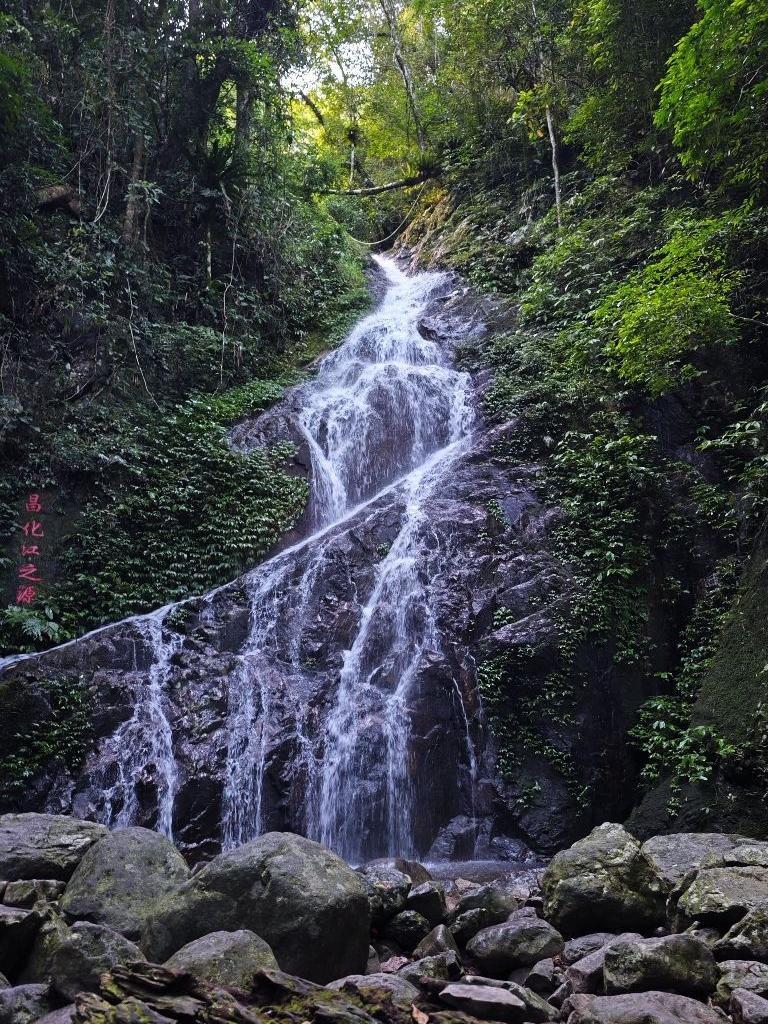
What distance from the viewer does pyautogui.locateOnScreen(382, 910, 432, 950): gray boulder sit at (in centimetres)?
508

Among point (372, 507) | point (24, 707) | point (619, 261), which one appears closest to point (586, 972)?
point (24, 707)

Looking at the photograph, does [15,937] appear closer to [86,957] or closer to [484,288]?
[86,957]

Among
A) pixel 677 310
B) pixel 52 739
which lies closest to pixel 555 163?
pixel 677 310

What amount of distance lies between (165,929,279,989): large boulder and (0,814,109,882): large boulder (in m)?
2.02

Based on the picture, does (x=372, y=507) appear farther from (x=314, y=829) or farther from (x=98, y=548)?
(x=314, y=829)

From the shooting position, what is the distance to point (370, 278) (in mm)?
20938

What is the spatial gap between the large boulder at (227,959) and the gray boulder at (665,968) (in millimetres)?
1884

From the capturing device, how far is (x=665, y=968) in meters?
3.71

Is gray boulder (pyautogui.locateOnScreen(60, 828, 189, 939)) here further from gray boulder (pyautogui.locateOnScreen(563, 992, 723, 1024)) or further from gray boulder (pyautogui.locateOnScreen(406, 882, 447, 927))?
gray boulder (pyautogui.locateOnScreen(563, 992, 723, 1024))

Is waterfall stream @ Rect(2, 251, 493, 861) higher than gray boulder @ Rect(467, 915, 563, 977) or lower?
higher

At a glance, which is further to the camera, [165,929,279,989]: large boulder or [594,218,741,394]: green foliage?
[594,218,741,394]: green foliage

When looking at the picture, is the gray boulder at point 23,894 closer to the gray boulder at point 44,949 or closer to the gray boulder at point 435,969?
the gray boulder at point 44,949

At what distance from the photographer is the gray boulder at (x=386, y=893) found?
525 centimetres

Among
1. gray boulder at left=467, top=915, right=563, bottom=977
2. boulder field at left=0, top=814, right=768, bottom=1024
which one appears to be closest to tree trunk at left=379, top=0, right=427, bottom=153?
boulder field at left=0, top=814, right=768, bottom=1024
